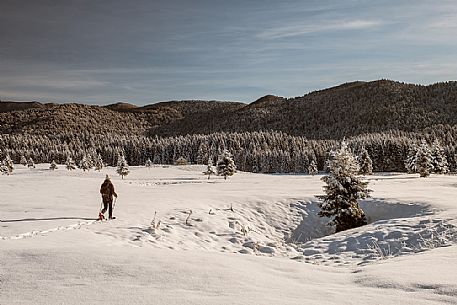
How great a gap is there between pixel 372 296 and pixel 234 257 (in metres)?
3.28

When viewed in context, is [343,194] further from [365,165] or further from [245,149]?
[245,149]

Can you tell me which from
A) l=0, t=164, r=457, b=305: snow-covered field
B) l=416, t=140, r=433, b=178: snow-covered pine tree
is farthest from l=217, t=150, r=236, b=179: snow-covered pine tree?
l=0, t=164, r=457, b=305: snow-covered field

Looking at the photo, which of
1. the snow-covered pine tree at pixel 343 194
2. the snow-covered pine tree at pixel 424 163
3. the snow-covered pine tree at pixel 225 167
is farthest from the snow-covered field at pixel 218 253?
the snow-covered pine tree at pixel 225 167

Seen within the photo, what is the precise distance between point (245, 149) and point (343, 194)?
119 metres

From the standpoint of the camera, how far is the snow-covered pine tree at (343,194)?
68.9 feet

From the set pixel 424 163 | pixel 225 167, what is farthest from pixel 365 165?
pixel 225 167

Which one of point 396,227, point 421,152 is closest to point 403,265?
point 396,227

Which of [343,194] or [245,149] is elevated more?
[245,149]

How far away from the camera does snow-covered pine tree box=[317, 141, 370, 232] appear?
2100 centimetres

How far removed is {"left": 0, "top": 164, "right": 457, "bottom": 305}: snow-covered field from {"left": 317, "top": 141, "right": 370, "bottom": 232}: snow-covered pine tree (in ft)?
3.61

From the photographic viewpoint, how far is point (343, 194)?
855 inches

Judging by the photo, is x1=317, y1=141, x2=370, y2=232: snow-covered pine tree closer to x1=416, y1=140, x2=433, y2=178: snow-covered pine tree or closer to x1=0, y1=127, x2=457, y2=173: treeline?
x1=416, y1=140, x2=433, y2=178: snow-covered pine tree

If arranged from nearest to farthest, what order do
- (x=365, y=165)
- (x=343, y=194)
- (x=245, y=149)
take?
(x=343, y=194), (x=365, y=165), (x=245, y=149)

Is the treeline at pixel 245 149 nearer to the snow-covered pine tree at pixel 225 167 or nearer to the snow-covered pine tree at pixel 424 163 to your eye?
the snow-covered pine tree at pixel 225 167
